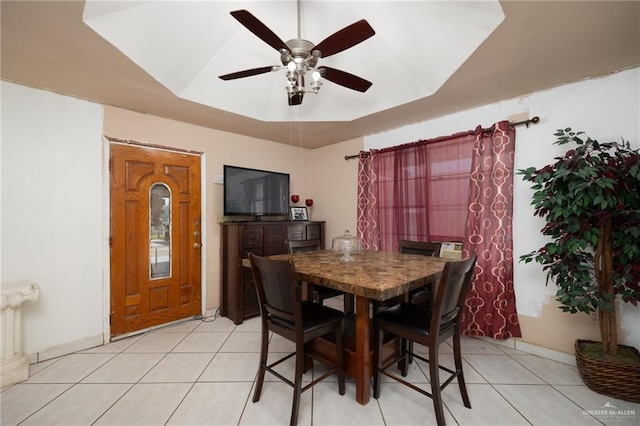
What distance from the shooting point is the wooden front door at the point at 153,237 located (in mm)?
2668

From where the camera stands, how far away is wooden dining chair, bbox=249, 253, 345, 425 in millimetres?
1468

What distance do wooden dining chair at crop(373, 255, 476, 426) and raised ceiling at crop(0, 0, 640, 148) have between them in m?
1.47

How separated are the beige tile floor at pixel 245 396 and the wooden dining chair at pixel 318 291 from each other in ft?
2.05

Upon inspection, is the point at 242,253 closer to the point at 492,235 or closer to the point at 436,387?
the point at 436,387

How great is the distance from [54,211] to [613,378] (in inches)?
181

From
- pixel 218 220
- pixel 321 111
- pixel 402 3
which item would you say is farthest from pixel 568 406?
pixel 218 220

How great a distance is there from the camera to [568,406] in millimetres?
1694

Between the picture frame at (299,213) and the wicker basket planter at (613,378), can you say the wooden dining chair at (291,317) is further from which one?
the picture frame at (299,213)

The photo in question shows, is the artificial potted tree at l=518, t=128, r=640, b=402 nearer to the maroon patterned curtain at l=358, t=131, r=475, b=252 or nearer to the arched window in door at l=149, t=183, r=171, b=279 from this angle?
the maroon patterned curtain at l=358, t=131, r=475, b=252

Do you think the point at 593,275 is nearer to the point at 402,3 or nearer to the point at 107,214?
the point at 402,3

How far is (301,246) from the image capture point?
2.66m

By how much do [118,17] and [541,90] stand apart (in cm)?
339

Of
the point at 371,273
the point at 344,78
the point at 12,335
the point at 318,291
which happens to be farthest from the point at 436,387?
the point at 12,335

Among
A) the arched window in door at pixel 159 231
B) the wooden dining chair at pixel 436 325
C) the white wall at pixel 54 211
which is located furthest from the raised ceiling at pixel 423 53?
the wooden dining chair at pixel 436 325
